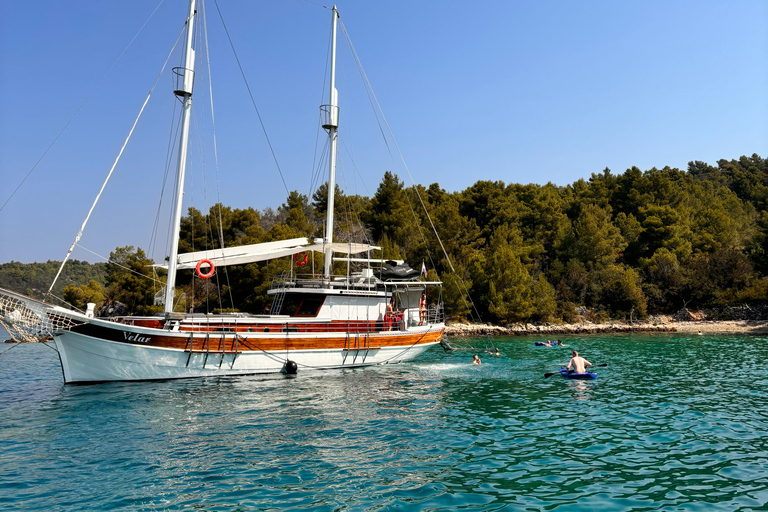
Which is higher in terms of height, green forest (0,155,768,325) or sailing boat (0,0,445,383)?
green forest (0,155,768,325)

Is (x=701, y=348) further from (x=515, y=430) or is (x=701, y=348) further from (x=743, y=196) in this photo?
(x=743, y=196)

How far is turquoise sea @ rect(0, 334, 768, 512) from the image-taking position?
848 cm

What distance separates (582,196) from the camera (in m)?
74.1

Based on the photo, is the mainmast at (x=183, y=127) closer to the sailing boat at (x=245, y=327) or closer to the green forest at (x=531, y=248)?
the sailing boat at (x=245, y=327)

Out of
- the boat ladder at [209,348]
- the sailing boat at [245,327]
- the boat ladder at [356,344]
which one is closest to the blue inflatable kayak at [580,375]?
the sailing boat at [245,327]

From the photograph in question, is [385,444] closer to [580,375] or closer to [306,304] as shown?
[580,375]

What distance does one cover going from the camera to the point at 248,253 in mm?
24266

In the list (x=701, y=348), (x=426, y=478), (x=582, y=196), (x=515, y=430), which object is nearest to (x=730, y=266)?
(x=582, y=196)

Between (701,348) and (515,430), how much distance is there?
2919 cm

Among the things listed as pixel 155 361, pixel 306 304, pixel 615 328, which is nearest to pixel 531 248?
pixel 615 328

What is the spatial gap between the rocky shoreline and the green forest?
1653 mm

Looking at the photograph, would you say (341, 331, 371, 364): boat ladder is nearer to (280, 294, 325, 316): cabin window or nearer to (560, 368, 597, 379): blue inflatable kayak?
(280, 294, 325, 316): cabin window

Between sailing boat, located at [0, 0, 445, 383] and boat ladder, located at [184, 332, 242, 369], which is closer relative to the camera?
sailing boat, located at [0, 0, 445, 383]

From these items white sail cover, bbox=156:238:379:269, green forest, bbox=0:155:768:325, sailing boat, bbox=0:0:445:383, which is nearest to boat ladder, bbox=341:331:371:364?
sailing boat, bbox=0:0:445:383
